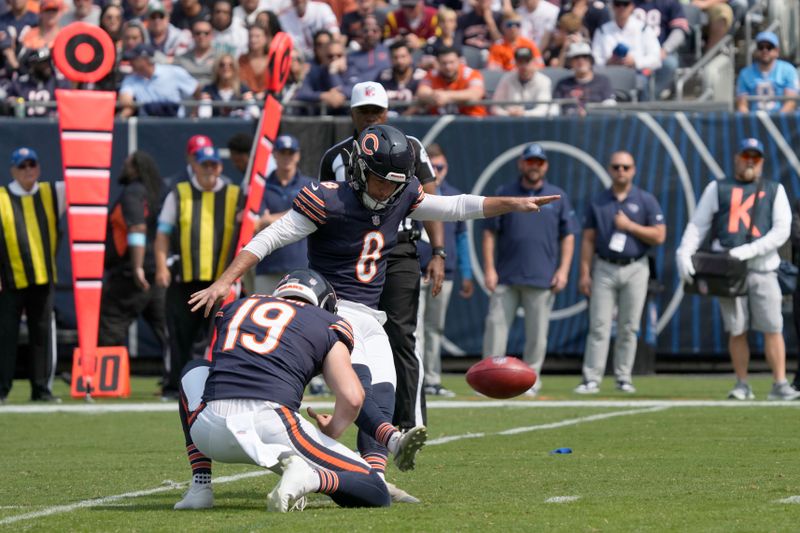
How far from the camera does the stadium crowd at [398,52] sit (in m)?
15.3

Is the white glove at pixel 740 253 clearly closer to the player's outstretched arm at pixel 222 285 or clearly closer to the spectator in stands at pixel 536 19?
the player's outstretched arm at pixel 222 285

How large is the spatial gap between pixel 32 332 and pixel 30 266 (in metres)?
0.54

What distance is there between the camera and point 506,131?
48.9 ft

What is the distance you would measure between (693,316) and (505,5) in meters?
4.75

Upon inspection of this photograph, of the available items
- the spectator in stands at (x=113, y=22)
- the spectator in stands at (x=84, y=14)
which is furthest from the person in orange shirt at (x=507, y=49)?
the spectator in stands at (x=84, y=14)

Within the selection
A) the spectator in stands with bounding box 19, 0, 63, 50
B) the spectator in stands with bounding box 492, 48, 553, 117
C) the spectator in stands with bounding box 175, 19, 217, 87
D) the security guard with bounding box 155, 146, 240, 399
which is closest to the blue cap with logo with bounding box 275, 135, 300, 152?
the security guard with bounding box 155, 146, 240, 399

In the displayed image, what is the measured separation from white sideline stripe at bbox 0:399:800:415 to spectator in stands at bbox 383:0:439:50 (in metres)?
6.85

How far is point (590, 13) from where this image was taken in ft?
55.8

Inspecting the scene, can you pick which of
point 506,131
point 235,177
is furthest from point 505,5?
point 235,177

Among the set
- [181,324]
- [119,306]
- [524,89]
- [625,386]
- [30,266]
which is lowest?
[625,386]

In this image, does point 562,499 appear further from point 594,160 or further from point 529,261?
point 594,160

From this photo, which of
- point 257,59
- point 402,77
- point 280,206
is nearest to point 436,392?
point 280,206

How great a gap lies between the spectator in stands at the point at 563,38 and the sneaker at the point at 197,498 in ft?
37.9

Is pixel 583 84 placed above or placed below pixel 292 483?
above
